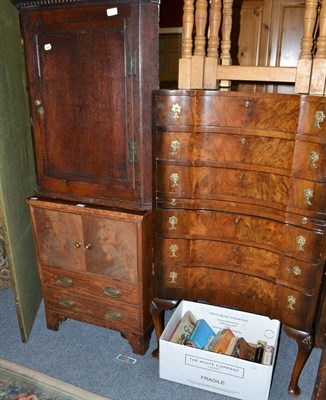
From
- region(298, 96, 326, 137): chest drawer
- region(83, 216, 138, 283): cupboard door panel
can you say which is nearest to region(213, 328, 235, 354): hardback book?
region(83, 216, 138, 283): cupboard door panel

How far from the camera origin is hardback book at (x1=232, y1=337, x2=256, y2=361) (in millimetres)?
2006

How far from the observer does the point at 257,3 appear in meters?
3.28

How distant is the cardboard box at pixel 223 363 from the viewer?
1863 millimetres

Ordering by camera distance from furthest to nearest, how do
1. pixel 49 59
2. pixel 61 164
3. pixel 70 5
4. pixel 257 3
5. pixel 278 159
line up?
pixel 257 3 → pixel 61 164 → pixel 49 59 → pixel 70 5 → pixel 278 159

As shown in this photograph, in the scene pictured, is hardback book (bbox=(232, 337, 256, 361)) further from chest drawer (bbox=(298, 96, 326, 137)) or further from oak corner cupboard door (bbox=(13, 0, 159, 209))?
chest drawer (bbox=(298, 96, 326, 137))

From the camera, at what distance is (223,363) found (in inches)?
74.3

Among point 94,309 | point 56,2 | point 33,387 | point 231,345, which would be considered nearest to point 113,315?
point 94,309

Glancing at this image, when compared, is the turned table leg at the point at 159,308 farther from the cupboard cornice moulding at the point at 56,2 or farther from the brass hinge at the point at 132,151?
the cupboard cornice moulding at the point at 56,2

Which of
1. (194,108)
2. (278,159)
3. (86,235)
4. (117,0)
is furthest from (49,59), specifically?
(278,159)

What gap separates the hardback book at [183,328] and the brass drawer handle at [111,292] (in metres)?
0.39

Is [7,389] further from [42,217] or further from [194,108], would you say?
[194,108]

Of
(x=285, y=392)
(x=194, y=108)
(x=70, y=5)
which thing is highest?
(x=70, y=5)

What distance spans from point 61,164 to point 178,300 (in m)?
0.99

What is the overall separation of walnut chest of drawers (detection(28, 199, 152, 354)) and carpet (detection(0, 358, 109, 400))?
390 mm
